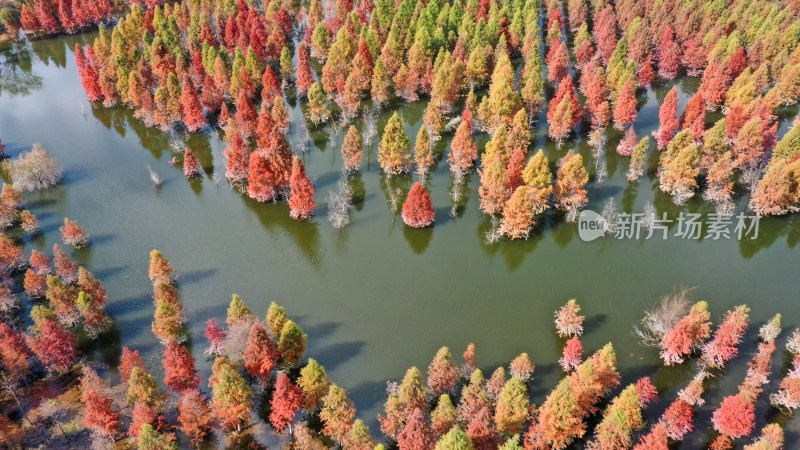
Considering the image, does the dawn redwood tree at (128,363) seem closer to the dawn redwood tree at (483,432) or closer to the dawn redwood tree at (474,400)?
the dawn redwood tree at (474,400)

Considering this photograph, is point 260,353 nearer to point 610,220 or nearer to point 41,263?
point 41,263

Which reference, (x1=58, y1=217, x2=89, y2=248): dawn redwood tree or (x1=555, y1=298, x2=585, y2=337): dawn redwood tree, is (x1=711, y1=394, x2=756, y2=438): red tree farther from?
(x1=58, y1=217, x2=89, y2=248): dawn redwood tree

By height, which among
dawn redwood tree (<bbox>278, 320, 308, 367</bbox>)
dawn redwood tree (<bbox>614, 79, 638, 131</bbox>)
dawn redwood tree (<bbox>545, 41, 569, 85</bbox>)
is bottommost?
dawn redwood tree (<bbox>278, 320, 308, 367</bbox>)

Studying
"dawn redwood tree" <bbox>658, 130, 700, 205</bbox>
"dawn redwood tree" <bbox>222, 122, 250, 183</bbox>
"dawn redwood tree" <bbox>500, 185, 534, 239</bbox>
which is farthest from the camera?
"dawn redwood tree" <bbox>222, 122, 250, 183</bbox>

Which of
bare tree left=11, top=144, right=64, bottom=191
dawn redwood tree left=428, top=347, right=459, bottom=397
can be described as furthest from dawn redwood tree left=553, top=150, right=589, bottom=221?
bare tree left=11, top=144, right=64, bottom=191

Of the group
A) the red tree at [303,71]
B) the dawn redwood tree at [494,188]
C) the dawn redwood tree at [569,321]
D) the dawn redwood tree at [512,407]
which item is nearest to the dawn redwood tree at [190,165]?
the red tree at [303,71]
